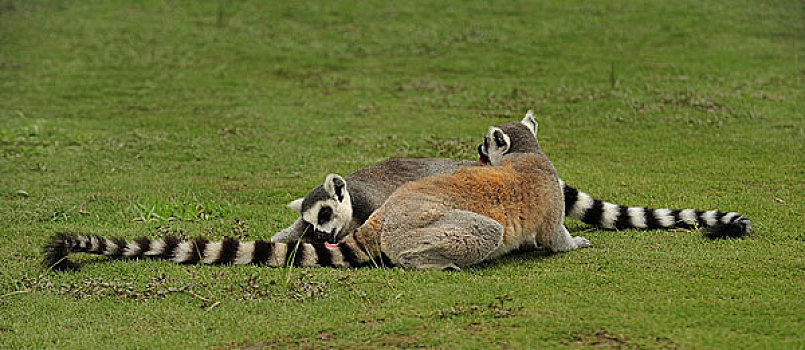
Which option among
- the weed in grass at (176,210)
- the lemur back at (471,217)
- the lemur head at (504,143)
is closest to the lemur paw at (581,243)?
the lemur back at (471,217)

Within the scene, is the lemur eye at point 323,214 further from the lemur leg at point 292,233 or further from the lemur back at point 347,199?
the lemur leg at point 292,233

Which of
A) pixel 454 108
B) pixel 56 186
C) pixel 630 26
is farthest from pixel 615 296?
pixel 630 26

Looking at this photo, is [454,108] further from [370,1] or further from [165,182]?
[370,1]

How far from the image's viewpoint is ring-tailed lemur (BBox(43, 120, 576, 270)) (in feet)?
25.5

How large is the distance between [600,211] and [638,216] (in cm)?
39

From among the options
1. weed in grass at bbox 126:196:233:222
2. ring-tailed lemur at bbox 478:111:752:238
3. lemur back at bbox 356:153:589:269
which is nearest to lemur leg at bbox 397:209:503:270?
lemur back at bbox 356:153:589:269

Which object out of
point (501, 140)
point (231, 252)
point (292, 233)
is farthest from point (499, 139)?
point (231, 252)

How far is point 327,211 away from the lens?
8.56 metres

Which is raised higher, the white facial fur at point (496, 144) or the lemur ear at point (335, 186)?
the white facial fur at point (496, 144)

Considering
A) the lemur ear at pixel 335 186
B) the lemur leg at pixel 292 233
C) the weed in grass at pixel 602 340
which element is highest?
the lemur ear at pixel 335 186

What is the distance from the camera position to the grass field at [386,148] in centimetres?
654

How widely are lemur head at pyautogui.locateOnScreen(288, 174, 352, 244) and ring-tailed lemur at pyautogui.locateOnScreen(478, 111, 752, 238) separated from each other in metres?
1.79

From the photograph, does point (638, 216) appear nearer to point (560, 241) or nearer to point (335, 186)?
point (560, 241)

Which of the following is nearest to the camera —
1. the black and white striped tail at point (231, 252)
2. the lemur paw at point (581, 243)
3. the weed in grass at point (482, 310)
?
the weed in grass at point (482, 310)
